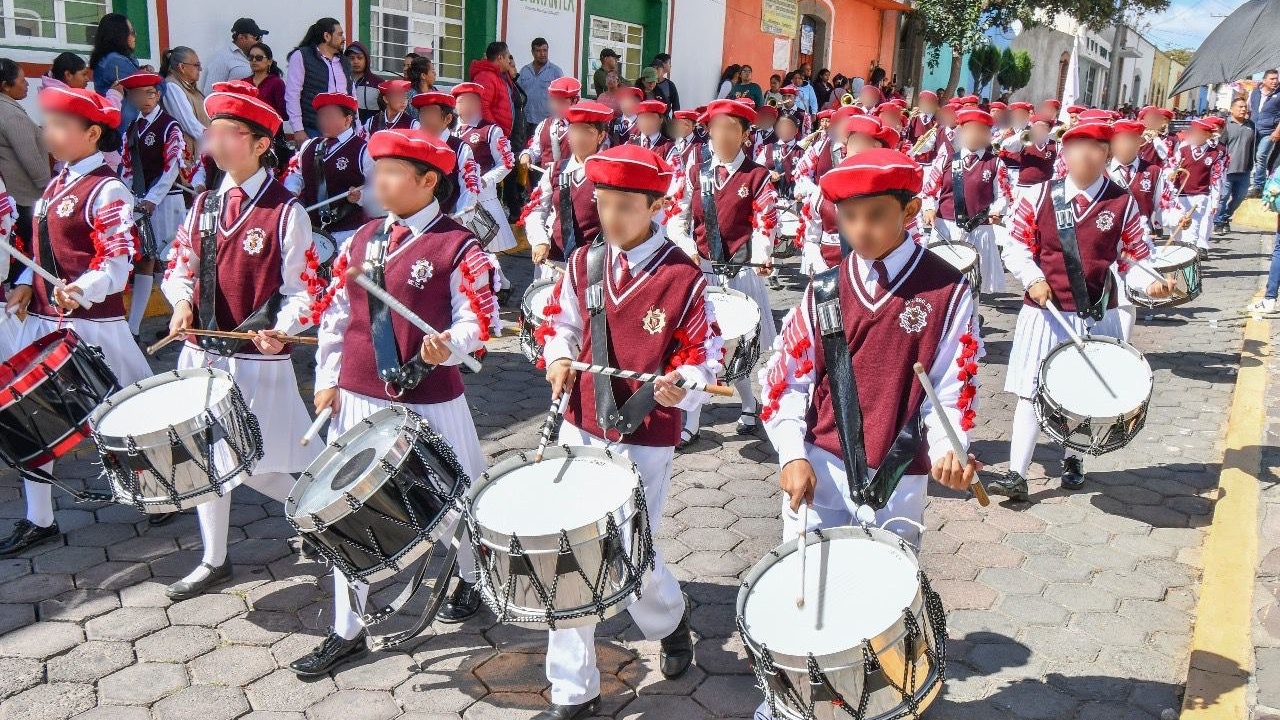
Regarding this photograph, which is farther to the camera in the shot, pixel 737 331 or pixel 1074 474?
pixel 1074 474

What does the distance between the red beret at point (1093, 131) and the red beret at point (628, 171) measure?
10.7 feet

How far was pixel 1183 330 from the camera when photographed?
11.2 metres

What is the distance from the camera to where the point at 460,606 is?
15.5 ft

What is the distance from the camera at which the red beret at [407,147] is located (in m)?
4.14

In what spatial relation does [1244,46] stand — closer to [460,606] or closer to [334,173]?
[460,606]

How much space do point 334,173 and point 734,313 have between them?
12.7ft

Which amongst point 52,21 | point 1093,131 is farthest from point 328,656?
point 52,21

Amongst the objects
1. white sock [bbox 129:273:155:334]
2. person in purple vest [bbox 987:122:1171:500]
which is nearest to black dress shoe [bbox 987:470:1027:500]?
person in purple vest [bbox 987:122:1171:500]

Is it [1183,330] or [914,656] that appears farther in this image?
[1183,330]

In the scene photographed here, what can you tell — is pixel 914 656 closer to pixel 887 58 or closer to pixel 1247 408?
pixel 1247 408

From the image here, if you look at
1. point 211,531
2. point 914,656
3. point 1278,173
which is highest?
point 1278,173

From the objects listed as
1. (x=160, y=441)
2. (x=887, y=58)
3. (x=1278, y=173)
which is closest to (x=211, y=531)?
(x=160, y=441)

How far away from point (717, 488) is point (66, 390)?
11.4 ft

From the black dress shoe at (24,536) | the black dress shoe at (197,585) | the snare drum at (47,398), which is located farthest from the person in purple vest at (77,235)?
the black dress shoe at (197,585)
